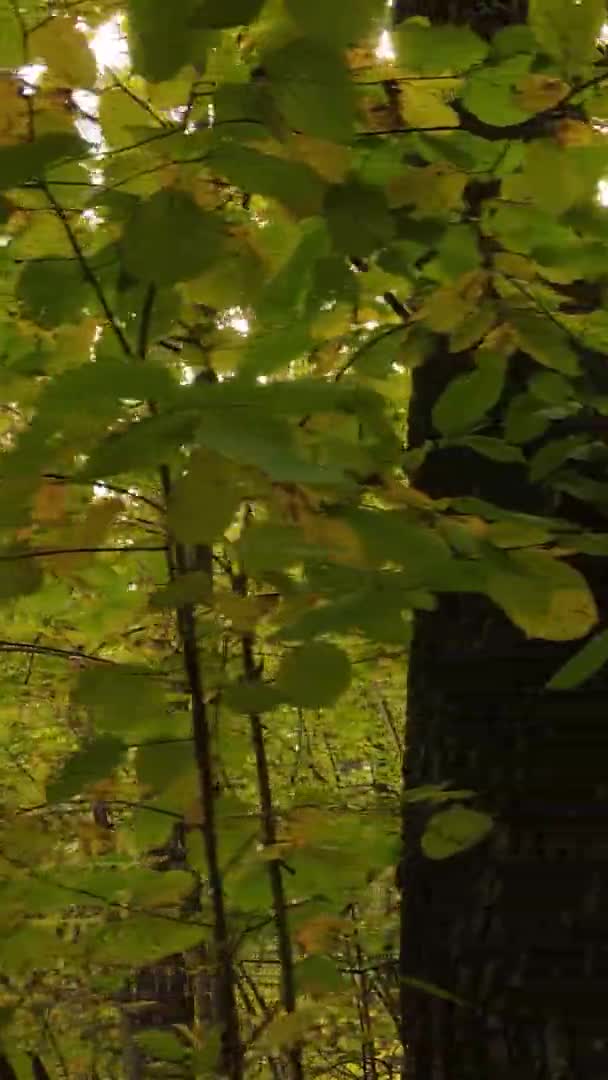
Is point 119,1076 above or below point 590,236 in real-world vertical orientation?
below

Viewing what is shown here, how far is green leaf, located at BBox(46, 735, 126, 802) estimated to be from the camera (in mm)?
1085

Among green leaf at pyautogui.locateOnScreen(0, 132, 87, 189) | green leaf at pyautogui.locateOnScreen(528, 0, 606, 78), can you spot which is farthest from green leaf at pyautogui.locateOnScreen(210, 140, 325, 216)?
green leaf at pyautogui.locateOnScreen(528, 0, 606, 78)

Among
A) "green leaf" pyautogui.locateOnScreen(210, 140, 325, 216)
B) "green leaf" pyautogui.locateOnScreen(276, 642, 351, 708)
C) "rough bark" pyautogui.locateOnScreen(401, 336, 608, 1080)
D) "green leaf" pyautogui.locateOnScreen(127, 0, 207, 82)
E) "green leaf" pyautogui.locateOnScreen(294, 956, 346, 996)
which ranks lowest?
"green leaf" pyautogui.locateOnScreen(294, 956, 346, 996)

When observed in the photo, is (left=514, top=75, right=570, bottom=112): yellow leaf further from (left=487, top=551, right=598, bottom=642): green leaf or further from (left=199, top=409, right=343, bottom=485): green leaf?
(left=199, top=409, right=343, bottom=485): green leaf

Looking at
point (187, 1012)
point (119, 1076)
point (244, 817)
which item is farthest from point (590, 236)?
point (119, 1076)

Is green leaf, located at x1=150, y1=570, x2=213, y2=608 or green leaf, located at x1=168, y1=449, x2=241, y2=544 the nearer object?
green leaf, located at x1=168, y1=449, x2=241, y2=544

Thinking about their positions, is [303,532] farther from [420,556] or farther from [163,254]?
[163,254]

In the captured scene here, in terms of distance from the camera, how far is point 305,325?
3.26 feet

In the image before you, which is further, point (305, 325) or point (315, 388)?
point (305, 325)

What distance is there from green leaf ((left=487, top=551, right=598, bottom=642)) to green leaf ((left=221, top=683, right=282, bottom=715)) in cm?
29

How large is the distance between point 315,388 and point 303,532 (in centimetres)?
14

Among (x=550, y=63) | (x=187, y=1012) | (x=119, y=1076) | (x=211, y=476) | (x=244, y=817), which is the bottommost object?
(x=119, y=1076)

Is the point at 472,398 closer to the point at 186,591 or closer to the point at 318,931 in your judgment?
the point at 186,591

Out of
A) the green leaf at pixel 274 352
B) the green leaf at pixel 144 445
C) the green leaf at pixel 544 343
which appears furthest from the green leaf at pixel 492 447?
the green leaf at pixel 144 445
